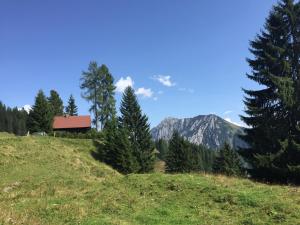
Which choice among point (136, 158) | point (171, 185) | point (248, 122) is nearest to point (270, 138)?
point (248, 122)

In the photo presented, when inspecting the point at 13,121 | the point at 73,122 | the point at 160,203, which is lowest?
the point at 160,203

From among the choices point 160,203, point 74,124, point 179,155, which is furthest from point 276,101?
point 74,124

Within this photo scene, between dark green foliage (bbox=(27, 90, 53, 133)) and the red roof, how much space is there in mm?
7683

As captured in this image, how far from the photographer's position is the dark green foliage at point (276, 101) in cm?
2850

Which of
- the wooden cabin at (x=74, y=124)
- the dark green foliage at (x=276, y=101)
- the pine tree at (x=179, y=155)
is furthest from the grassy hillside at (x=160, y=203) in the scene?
the wooden cabin at (x=74, y=124)

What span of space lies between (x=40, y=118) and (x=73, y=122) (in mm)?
10439

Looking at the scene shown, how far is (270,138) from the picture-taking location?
29406 mm

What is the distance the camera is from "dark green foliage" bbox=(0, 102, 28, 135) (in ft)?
435

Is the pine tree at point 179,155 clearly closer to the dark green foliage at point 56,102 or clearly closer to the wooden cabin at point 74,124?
the wooden cabin at point 74,124

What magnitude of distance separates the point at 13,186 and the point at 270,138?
1967 centimetres

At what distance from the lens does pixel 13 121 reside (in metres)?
140

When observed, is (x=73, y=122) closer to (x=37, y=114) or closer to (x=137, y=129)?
(x=37, y=114)

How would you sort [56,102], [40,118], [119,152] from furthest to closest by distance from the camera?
[56,102]
[40,118]
[119,152]

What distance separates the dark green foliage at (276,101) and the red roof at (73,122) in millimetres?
51884
